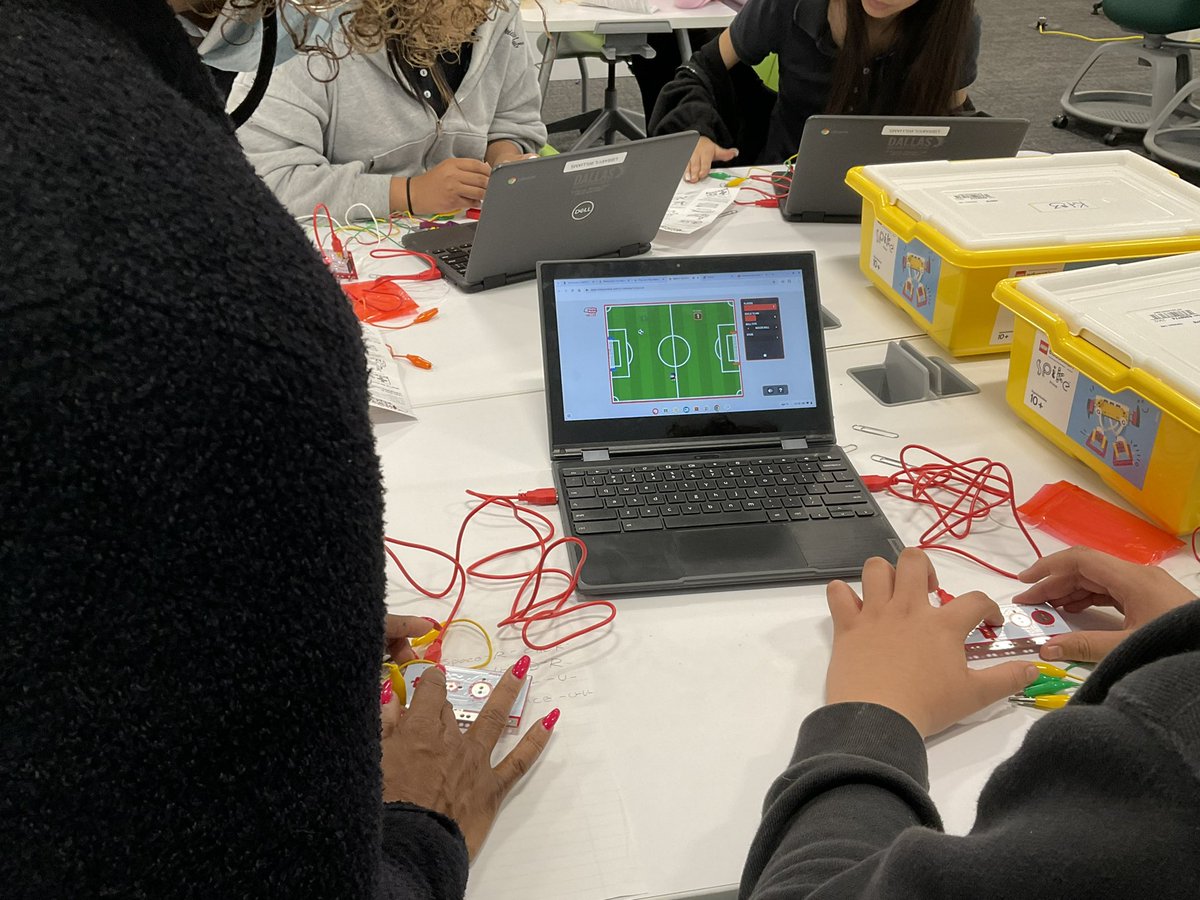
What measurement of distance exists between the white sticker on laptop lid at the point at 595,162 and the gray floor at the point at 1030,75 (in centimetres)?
270

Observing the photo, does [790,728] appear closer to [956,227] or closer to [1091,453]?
[1091,453]

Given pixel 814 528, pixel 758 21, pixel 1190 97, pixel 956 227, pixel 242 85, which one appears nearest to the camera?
pixel 814 528

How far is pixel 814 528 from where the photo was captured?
1.02 metres

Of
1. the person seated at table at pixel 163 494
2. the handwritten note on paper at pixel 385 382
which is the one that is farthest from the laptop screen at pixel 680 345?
Answer: the person seated at table at pixel 163 494

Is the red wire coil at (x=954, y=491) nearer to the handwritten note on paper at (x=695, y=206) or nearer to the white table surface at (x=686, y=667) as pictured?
the white table surface at (x=686, y=667)

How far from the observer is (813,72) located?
222 cm

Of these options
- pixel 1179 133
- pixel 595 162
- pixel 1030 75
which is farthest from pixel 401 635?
pixel 1030 75

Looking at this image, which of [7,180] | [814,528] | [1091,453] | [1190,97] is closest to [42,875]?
[7,180]

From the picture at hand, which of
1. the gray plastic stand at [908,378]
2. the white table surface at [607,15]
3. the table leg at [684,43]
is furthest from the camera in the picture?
the table leg at [684,43]

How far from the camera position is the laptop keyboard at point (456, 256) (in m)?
1.56

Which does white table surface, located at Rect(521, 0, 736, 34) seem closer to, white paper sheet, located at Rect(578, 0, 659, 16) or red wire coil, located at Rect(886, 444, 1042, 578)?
white paper sheet, located at Rect(578, 0, 659, 16)

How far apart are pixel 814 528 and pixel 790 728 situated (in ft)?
0.84

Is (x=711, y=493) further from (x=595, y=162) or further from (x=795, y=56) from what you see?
(x=795, y=56)

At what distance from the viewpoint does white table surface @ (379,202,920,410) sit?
1.31m
